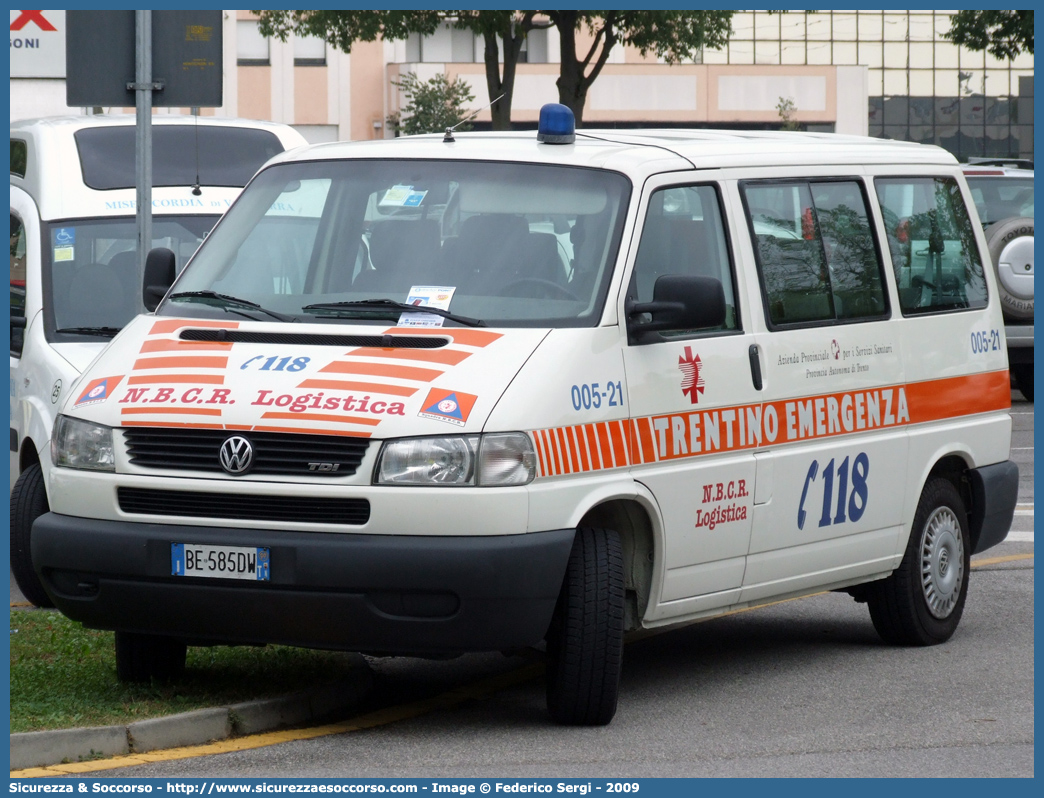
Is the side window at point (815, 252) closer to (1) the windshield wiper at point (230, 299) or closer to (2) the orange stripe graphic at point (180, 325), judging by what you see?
(1) the windshield wiper at point (230, 299)

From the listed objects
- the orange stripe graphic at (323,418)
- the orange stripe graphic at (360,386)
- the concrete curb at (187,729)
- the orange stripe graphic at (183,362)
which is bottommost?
the concrete curb at (187,729)

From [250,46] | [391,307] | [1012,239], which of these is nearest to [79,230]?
[391,307]

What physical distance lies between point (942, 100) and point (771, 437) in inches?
3628

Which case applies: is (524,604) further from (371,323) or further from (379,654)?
(371,323)

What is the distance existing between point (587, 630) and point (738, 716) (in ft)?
3.01

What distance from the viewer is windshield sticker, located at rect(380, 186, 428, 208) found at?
7.10m

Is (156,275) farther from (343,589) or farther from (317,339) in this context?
(343,589)

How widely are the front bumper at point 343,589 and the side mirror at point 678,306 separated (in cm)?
91

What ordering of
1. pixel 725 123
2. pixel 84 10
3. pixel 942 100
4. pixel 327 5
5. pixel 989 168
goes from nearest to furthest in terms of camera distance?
pixel 84 10 → pixel 989 168 → pixel 327 5 → pixel 725 123 → pixel 942 100

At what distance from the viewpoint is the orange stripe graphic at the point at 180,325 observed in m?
6.83

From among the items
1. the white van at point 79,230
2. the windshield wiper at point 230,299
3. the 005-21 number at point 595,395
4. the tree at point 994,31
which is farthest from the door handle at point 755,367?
the tree at point 994,31

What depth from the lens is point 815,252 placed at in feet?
25.7

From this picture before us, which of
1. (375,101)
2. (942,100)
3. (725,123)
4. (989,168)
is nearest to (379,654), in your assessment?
(989,168)

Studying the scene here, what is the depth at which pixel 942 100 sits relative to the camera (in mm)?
95812
